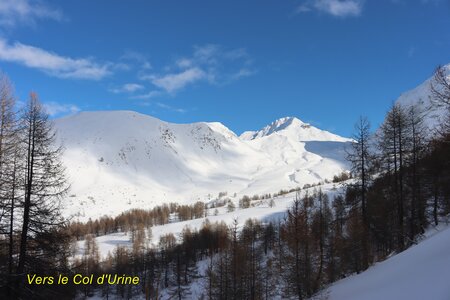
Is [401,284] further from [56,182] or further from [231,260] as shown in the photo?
[231,260]

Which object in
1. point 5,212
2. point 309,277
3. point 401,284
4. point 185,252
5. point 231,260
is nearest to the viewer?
point 401,284

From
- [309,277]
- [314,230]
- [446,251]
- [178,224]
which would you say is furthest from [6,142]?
[178,224]

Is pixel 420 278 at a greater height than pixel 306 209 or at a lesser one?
lesser

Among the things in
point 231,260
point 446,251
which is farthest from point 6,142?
point 231,260

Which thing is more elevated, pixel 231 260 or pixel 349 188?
pixel 349 188

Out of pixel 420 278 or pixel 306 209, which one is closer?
pixel 420 278

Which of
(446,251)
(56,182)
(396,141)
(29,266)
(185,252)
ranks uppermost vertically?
(396,141)

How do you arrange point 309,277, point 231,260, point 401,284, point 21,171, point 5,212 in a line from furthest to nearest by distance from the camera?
1. point 231,260
2. point 309,277
3. point 21,171
4. point 5,212
5. point 401,284

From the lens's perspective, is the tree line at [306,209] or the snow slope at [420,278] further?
the tree line at [306,209]

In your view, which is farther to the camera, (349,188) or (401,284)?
(349,188)

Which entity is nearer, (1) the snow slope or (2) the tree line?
(1) the snow slope

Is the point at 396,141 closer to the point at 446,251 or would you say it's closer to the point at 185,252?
the point at 446,251

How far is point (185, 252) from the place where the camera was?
107m

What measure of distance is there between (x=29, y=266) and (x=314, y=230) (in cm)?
2078
